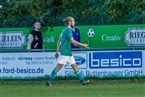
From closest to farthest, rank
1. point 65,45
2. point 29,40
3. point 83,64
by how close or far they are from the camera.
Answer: point 65,45 < point 83,64 < point 29,40

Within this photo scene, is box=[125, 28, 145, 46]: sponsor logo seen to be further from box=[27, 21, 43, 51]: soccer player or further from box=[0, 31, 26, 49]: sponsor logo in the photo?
box=[0, 31, 26, 49]: sponsor logo

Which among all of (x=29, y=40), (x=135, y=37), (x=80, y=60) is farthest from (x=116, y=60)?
(x=29, y=40)

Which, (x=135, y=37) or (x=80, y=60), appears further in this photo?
(x=80, y=60)

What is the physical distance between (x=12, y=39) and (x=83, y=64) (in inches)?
109

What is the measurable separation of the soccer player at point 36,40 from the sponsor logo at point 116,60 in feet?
6.35

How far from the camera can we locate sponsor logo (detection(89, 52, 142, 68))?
74.0ft

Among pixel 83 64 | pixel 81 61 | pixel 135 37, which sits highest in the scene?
pixel 135 37

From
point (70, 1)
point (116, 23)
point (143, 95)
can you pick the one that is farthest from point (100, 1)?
point (143, 95)

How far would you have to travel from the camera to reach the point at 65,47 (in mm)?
19812

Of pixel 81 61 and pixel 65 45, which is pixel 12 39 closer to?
pixel 81 61

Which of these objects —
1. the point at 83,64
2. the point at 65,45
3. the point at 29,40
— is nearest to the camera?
the point at 65,45

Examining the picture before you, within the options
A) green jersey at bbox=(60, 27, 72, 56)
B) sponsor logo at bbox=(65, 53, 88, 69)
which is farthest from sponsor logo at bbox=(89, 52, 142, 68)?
green jersey at bbox=(60, 27, 72, 56)

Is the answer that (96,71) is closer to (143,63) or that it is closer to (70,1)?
(143,63)

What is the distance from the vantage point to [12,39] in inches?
921
